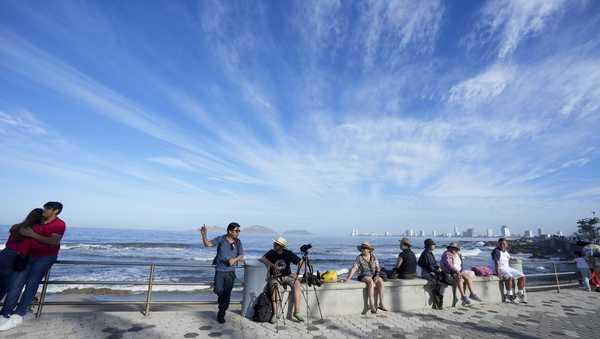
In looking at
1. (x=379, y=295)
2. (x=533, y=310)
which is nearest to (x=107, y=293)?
(x=379, y=295)

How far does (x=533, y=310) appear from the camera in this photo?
6.71m

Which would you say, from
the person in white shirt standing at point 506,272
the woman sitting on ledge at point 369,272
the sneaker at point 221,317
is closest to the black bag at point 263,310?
the sneaker at point 221,317

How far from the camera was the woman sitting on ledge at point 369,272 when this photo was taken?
619 centimetres

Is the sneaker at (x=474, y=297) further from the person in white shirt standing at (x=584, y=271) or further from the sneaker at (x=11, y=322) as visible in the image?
the sneaker at (x=11, y=322)

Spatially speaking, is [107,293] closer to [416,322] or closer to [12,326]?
[12,326]

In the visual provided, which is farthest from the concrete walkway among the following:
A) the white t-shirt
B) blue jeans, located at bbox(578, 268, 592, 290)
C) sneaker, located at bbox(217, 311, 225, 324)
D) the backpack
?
blue jeans, located at bbox(578, 268, 592, 290)

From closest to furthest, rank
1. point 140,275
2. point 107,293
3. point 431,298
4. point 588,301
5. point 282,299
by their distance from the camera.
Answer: point 282,299
point 431,298
point 588,301
point 107,293
point 140,275

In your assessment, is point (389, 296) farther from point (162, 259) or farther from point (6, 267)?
point (162, 259)

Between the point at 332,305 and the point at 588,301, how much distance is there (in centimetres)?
721

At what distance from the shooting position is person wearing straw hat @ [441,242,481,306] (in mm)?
7129

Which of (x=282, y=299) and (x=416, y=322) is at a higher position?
(x=282, y=299)

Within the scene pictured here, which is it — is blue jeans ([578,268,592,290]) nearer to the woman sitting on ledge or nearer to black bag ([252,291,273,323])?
the woman sitting on ledge

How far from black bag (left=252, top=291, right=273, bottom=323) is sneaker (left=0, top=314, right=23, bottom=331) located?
3.69 m

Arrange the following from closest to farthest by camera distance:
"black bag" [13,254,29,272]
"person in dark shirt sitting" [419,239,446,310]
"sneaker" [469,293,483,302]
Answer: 1. "black bag" [13,254,29,272]
2. "person in dark shirt sitting" [419,239,446,310]
3. "sneaker" [469,293,483,302]
